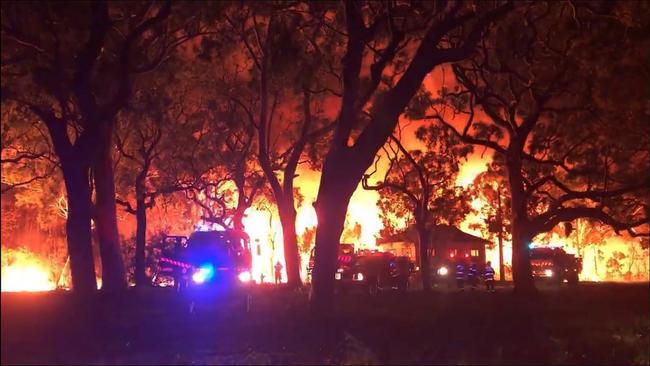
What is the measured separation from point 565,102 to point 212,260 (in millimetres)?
14528

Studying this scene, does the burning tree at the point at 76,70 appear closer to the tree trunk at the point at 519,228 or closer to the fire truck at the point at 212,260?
the fire truck at the point at 212,260

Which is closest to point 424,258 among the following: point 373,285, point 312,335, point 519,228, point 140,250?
point 373,285

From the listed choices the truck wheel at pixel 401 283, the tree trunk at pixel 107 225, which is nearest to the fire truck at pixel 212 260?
the tree trunk at pixel 107 225

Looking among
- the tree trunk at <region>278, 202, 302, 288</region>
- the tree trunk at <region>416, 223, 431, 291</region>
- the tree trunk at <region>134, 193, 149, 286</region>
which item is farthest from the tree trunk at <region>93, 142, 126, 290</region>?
the tree trunk at <region>416, 223, 431, 291</region>

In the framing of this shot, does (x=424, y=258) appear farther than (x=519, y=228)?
Yes

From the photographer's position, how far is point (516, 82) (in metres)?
27.8

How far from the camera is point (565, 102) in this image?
27.0 meters

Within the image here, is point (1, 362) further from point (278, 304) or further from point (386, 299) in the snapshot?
point (386, 299)

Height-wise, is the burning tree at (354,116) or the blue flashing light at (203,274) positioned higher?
the burning tree at (354,116)

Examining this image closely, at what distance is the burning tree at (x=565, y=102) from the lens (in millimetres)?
21031

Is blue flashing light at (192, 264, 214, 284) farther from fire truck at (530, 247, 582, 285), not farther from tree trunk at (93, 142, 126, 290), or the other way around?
fire truck at (530, 247, 582, 285)

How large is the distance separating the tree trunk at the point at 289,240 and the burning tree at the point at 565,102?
795 cm

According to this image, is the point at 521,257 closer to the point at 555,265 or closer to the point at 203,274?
the point at 203,274

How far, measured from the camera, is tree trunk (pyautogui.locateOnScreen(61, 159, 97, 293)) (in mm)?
17688
